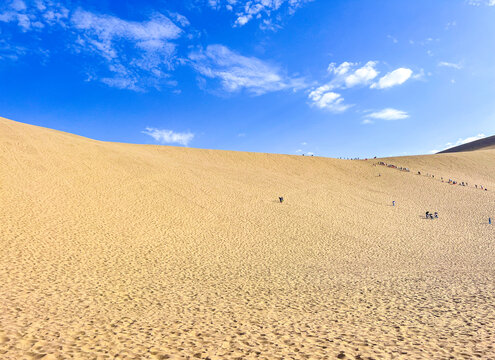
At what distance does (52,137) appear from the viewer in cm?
3491

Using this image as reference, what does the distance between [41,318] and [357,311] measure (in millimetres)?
9534

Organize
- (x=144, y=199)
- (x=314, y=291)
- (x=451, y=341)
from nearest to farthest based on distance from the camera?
(x=451, y=341) → (x=314, y=291) → (x=144, y=199)

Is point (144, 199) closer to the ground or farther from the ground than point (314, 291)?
farther from the ground

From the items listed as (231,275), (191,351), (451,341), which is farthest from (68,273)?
(451,341)

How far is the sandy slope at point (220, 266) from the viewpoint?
255 inches

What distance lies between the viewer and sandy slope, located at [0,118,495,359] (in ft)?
21.2

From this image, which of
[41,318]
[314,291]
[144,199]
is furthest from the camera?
[144,199]

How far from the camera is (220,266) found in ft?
44.4

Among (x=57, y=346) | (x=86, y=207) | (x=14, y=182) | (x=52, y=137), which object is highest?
(x=52, y=137)

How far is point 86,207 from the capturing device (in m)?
20.2

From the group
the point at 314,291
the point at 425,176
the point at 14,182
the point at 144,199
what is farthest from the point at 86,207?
the point at 425,176

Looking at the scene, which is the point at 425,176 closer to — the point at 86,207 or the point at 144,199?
the point at 144,199

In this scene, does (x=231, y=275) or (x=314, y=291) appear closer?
(x=314, y=291)

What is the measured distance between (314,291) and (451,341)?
4782 mm
